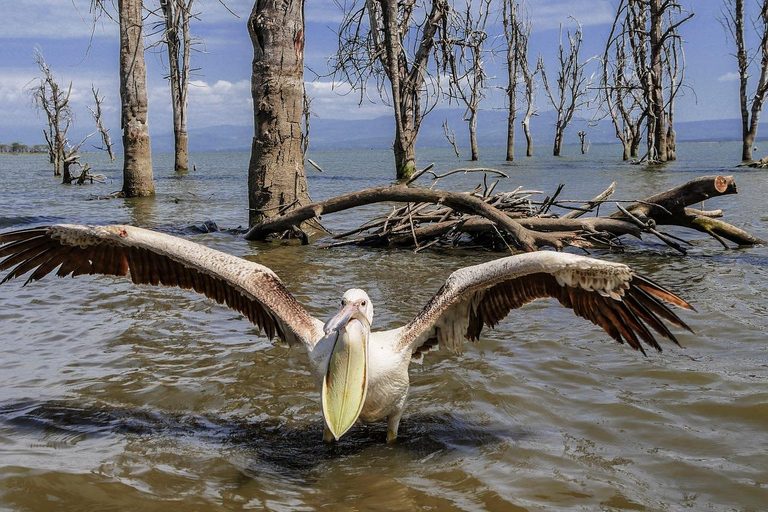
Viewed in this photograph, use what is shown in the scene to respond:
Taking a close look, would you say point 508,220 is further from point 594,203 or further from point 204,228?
point 204,228

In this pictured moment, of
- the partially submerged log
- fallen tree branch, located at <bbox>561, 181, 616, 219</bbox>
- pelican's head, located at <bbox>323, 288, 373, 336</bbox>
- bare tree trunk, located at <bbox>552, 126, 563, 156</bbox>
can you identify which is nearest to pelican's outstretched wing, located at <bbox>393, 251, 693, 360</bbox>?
pelican's head, located at <bbox>323, 288, 373, 336</bbox>

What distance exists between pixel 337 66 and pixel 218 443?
14235mm

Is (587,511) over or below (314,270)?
below

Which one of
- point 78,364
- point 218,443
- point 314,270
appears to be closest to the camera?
point 218,443

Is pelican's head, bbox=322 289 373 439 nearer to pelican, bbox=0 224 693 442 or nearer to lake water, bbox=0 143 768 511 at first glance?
pelican, bbox=0 224 693 442

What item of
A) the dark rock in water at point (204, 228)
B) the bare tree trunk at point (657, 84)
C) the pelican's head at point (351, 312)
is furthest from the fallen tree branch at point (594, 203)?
the bare tree trunk at point (657, 84)

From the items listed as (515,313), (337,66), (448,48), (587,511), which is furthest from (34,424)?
(448,48)

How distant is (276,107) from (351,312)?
6.55 m

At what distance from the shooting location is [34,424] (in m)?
3.86

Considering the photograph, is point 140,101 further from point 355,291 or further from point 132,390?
point 355,291

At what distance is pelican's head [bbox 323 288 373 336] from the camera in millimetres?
2979

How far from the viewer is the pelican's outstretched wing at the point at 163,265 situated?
3.92 meters

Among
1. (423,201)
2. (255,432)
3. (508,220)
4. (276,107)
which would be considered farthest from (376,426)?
(276,107)

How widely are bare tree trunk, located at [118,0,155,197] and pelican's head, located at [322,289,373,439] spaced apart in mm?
13016
